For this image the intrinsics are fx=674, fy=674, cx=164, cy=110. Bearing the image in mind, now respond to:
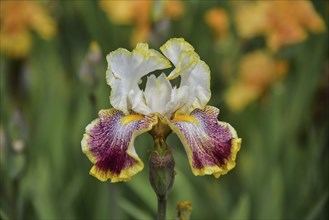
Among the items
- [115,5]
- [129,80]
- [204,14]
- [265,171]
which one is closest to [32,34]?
[115,5]

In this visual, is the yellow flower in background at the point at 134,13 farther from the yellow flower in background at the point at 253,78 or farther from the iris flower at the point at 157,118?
the iris flower at the point at 157,118

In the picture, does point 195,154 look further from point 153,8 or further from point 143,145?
point 143,145

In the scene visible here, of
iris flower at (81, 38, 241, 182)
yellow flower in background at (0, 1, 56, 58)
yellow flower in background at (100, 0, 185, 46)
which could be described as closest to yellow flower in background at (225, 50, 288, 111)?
yellow flower in background at (100, 0, 185, 46)

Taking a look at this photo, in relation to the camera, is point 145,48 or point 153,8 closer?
point 145,48

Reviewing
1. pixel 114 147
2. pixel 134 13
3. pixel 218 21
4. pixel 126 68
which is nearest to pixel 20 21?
pixel 134 13

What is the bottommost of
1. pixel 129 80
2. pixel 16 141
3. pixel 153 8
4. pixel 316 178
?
pixel 316 178

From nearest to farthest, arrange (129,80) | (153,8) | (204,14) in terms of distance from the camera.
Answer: (129,80), (153,8), (204,14)

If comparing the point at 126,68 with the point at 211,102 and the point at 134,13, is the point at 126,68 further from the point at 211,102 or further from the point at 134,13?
the point at 134,13
